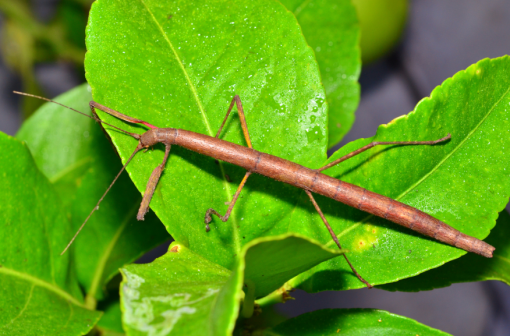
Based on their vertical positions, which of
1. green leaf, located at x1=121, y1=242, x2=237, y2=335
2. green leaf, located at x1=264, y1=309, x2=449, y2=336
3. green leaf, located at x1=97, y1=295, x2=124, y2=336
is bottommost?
green leaf, located at x1=97, y1=295, x2=124, y2=336

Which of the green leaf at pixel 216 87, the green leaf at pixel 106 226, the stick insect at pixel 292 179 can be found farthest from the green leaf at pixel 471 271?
the green leaf at pixel 106 226

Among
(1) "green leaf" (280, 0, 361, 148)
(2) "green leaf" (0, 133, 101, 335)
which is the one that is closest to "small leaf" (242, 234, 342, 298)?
(2) "green leaf" (0, 133, 101, 335)

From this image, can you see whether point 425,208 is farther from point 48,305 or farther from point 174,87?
point 48,305

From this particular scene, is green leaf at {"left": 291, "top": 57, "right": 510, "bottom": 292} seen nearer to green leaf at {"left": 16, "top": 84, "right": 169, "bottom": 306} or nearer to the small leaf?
the small leaf

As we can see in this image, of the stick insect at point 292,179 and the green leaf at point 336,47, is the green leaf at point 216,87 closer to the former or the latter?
the stick insect at point 292,179

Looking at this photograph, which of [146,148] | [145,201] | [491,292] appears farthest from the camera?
[491,292]

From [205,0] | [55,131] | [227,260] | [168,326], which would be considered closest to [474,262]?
[227,260]
